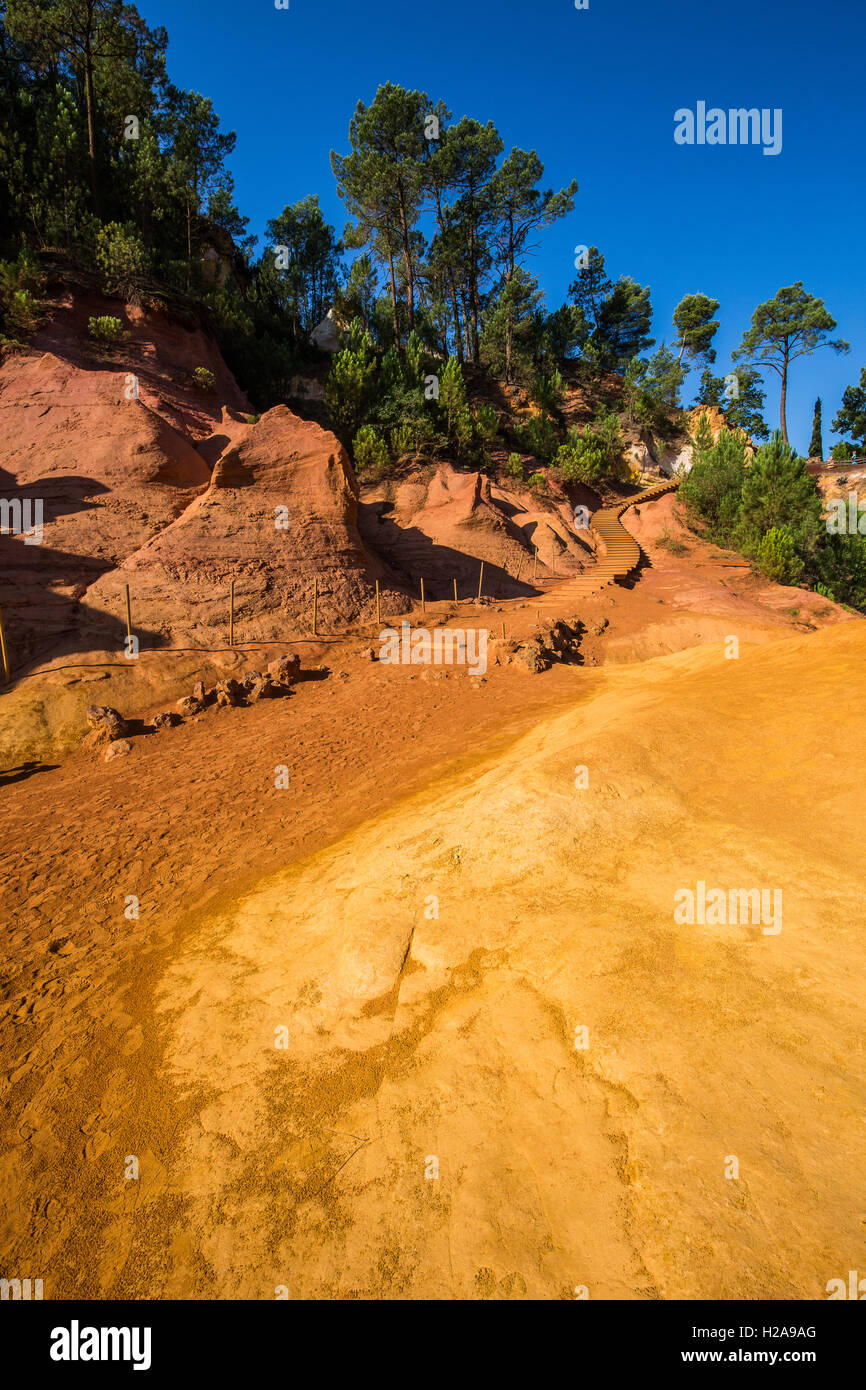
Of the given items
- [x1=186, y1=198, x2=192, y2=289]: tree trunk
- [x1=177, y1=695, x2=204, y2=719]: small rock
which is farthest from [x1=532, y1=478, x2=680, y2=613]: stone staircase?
[x1=186, y1=198, x2=192, y2=289]: tree trunk

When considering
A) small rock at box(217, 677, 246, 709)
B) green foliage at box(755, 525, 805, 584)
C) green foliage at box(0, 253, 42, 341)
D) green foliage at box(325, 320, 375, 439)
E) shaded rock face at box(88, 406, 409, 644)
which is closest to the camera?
small rock at box(217, 677, 246, 709)

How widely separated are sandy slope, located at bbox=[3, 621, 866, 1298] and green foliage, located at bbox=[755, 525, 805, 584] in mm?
21310

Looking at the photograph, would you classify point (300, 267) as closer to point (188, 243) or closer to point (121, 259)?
point (188, 243)

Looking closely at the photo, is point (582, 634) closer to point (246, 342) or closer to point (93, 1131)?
point (93, 1131)

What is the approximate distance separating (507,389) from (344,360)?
16.1m

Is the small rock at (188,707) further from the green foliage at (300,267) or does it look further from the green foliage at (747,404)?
the green foliage at (747,404)

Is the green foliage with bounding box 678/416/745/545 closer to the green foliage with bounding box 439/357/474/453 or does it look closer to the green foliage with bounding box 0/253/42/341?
the green foliage with bounding box 439/357/474/453

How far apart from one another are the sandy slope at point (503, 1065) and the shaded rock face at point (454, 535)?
55.7 ft

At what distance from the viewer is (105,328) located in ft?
61.6

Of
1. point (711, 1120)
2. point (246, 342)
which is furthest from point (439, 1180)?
point (246, 342)

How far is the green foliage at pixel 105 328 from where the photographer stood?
18734 millimetres

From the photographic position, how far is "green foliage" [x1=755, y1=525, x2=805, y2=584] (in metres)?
23.3

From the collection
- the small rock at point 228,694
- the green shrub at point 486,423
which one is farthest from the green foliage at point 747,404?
the small rock at point 228,694

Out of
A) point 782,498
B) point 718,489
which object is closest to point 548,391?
point 718,489
